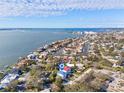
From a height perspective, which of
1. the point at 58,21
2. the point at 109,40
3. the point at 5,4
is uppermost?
the point at 5,4

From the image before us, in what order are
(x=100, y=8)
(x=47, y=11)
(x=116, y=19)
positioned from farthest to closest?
(x=116, y=19)
(x=100, y=8)
(x=47, y=11)

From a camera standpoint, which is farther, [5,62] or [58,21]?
[5,62]

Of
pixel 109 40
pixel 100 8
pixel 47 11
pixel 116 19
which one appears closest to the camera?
pixel 47 11

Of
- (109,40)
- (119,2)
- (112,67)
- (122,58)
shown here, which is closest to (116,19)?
(119,2)

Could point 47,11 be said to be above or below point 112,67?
above

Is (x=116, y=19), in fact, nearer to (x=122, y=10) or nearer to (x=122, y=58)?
(x=122, y=10)

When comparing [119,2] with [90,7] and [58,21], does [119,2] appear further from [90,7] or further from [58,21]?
[58,21]

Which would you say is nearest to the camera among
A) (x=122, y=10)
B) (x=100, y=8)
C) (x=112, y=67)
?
(x=100, y=8)

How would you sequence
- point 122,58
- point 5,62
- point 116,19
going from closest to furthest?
point 116,19 < point 5,62 < point 122,58

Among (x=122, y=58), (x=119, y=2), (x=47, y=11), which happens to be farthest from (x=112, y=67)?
(x=47, y=11)
